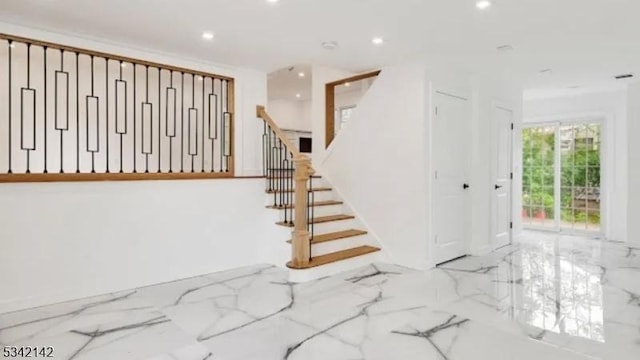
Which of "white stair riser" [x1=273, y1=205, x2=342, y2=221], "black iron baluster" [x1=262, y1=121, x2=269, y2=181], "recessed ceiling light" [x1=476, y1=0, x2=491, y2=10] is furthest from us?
"black iron baluster" [x1=262, y1=121, x2=269, y2=181]

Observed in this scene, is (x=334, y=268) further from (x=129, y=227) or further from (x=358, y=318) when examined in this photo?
(x=129, y=227)

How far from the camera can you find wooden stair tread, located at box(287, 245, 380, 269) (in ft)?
12.9

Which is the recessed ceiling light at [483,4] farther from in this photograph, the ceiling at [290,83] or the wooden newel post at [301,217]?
the ceiling at [290,83]

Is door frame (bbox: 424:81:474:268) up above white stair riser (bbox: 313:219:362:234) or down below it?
above

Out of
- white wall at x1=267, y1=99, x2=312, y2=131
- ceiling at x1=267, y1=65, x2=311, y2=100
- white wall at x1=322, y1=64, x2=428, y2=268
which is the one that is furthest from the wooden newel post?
white wall at x1=267, y1=99, x2=312, y2=131

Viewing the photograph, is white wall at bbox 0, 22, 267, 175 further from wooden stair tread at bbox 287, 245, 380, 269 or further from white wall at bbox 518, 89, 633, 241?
white wall at bbox 518, 89, 633, 241

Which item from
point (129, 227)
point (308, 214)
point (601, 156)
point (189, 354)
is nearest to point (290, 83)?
point (308, 214)

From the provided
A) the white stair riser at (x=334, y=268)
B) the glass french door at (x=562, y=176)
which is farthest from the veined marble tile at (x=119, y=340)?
the glass french door at (x=562, y=176)

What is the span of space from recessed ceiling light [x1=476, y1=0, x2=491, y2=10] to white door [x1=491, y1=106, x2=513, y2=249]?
8.52 ft

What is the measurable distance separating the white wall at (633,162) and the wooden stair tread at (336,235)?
13.6ft

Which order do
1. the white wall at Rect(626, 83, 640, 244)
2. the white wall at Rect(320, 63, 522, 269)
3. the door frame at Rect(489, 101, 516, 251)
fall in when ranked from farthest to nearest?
the white wall at Rect(626, 83, 640, 244) < the door frame at Rect(489, 101, 516, 251) < the white wall at Rect(320, 63, 522, 269)

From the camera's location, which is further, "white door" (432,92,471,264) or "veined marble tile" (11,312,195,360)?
"white door" (432,92,471,264)

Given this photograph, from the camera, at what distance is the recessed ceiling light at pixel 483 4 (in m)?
2.93

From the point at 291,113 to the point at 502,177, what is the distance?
14.9 feet
